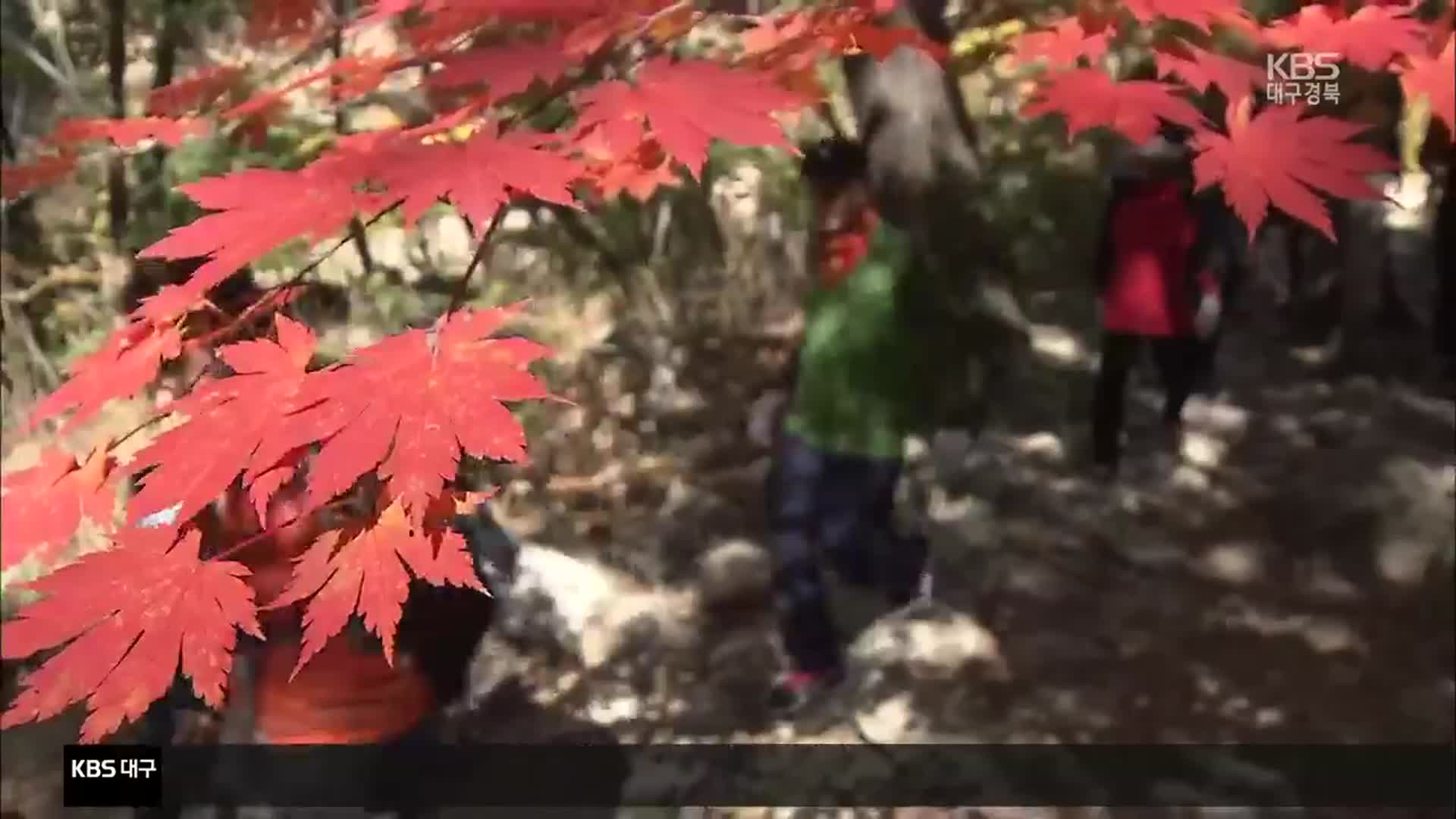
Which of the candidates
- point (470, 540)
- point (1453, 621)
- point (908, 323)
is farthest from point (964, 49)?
point (1453, 621)

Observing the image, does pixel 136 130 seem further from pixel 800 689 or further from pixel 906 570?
pixel 906 570

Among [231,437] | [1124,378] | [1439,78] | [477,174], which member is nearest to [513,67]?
[477,174]

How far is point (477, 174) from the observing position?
80 cm

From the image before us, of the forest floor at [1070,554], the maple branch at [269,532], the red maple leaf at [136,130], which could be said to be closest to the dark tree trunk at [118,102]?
the red maple leaf at [136,130]

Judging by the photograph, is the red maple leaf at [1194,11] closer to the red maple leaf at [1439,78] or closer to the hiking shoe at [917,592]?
the red maple leaf at [1439,78]

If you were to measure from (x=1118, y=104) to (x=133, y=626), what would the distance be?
3.36ft

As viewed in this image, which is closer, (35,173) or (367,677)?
(367,677)

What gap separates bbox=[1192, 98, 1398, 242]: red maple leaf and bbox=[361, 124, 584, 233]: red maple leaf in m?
0.64

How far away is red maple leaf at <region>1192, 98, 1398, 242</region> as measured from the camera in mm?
994

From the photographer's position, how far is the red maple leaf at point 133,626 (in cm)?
78

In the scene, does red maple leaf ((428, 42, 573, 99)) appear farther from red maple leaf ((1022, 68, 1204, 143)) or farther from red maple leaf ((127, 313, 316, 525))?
red maple leaf ((1022, 68, 1204, 143))

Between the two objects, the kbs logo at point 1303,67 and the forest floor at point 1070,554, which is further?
the forest floor at point 1070,554

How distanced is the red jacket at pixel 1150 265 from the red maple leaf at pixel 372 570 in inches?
52.7

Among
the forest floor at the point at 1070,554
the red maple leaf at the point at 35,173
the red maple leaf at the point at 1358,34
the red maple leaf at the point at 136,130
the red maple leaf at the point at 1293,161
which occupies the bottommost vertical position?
the forest floor at the point at 1070,554
